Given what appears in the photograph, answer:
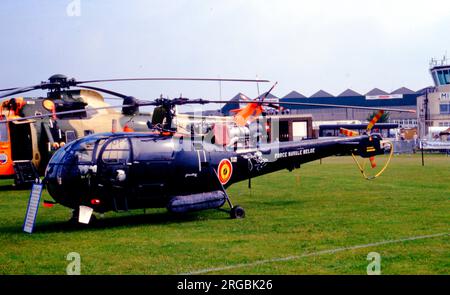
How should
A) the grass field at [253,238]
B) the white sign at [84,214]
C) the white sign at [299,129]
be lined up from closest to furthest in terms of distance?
the grass field at [253,238]
the white sign at [84,214]
the white sign at [299,129]

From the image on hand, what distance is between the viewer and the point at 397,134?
8400 cm

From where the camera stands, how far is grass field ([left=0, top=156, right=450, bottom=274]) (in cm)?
933

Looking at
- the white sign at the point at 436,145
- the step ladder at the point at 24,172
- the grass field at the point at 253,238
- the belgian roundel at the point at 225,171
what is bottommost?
the white sign at the point at 436,145

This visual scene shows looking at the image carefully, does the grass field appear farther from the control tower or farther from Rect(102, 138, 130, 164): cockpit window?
the control tower

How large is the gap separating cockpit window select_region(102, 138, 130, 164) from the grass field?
1415 mm

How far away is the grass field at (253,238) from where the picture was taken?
9.33 metres

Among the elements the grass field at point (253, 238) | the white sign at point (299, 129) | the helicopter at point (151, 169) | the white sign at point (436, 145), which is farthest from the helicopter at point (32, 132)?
the white sign at point (436, 145)

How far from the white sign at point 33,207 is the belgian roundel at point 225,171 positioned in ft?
13.5

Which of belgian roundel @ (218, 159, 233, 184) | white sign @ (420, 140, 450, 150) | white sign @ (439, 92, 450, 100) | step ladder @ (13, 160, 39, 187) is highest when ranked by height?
white sign @ (439, 92, 450, 100)

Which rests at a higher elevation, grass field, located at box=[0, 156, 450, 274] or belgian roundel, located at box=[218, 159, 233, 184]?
belgian roundel, located at box=[218, 159, 233, 184]

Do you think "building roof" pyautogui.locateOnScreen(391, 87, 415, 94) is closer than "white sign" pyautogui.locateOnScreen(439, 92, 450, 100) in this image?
No

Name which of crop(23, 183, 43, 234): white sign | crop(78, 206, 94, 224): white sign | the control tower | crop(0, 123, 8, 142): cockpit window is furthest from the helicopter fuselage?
the control tower

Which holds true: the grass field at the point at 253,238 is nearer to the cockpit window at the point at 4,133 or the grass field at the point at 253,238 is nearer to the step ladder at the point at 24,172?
the step ladder at the point at 24,172
